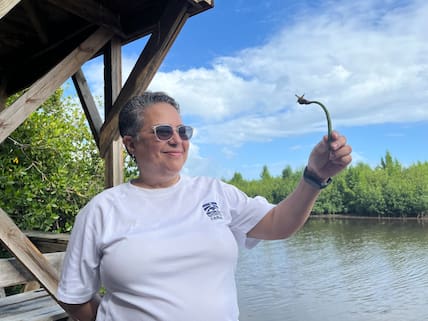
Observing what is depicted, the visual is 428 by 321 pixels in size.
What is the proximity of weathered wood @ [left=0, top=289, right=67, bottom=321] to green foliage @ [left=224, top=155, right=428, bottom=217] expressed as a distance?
38.1 metres

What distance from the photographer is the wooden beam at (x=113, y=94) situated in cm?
235

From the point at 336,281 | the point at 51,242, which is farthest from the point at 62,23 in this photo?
the point at 336,281

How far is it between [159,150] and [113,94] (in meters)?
1.43

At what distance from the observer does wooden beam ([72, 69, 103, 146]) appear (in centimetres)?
249

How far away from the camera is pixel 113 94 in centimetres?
245

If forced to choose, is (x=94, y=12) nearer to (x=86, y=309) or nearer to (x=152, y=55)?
(x=152, y=55)

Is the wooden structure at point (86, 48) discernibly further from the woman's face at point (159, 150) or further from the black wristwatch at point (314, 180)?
the black wristwatch at point (314, 180)

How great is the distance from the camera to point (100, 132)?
2344 mm

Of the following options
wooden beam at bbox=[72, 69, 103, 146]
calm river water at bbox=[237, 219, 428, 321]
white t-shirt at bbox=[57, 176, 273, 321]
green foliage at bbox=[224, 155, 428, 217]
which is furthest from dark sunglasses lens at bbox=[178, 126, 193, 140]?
green foliage at bbox=[224, 155, 428, 217]

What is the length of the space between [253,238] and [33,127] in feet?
11.9

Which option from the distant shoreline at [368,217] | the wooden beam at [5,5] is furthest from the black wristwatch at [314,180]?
the distant shoreline at [368,217]

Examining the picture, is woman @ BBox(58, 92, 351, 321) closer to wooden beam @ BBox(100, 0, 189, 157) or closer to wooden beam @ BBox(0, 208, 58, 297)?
wooden beam @ BBox(0, 208, 58, 297)

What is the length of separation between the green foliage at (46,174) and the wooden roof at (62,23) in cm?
116

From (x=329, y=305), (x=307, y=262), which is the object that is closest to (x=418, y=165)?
(x=307, y=262)
